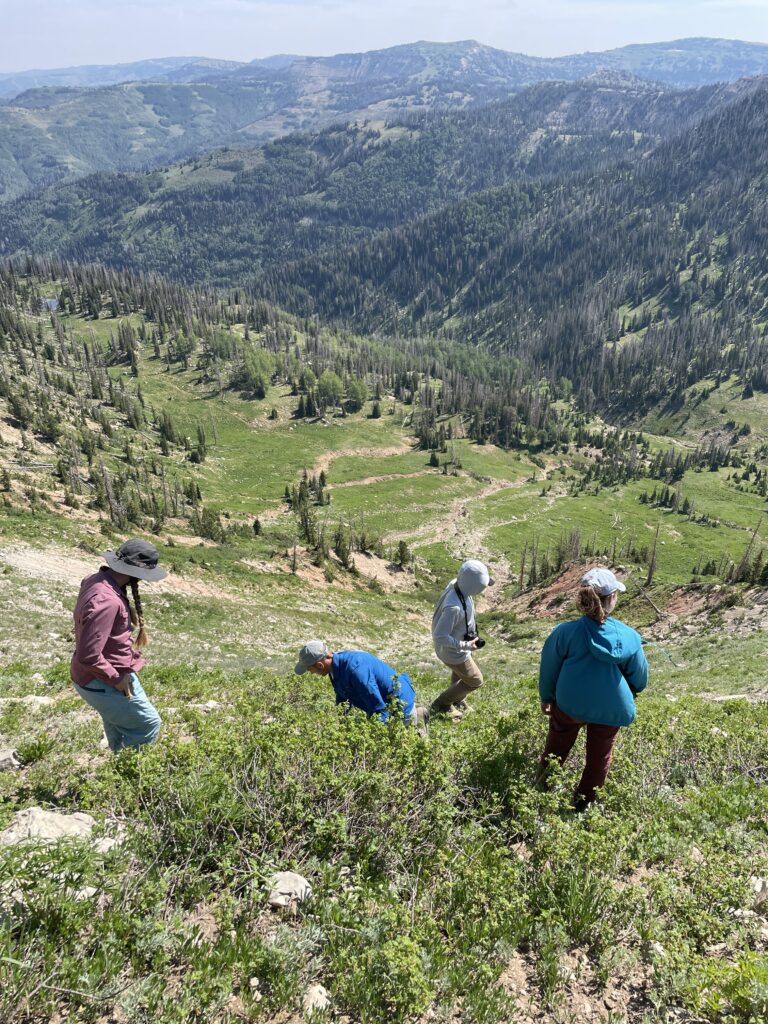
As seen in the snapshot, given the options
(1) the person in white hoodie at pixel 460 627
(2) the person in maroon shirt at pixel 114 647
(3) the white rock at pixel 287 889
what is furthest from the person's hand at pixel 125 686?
(1) the person in white hoodie at pixel 460 627

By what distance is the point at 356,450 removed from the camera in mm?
142625

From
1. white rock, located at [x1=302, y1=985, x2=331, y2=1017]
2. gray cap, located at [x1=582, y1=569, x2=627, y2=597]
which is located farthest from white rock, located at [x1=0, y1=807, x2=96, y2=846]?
gray cap, located at [x1=582, y1=569, x2=627, y2=597]

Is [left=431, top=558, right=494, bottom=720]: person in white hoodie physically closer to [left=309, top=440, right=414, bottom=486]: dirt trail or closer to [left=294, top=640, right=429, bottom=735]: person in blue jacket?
[left=294, top=640, right=429, bottom=735]: person in blue jacket

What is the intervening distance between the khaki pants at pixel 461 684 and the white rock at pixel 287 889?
19.3 feet

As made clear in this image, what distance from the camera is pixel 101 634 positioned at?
310 inches

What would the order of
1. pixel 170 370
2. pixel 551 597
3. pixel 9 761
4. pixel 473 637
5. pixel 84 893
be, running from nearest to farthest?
pixel 84 893 → pixel 9 761 → pixel 473 637 → pixel 551 597 → pixel 170 370

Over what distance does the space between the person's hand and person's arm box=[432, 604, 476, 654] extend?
583 cm

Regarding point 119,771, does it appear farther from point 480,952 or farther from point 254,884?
point 480,952

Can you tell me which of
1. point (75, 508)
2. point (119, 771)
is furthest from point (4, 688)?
point (75, 508)

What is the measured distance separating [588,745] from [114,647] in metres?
7.02

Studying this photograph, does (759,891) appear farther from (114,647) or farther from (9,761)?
(9,761)

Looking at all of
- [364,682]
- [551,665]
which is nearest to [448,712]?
[364,682]

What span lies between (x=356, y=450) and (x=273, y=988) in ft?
458

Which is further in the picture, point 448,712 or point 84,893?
point 448,712
